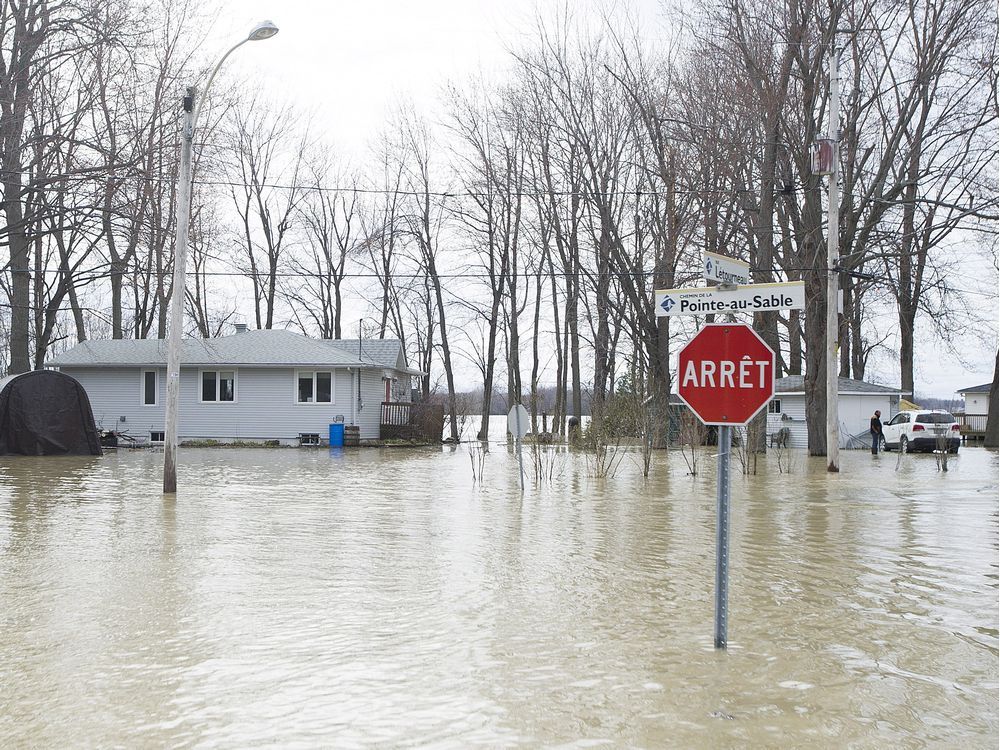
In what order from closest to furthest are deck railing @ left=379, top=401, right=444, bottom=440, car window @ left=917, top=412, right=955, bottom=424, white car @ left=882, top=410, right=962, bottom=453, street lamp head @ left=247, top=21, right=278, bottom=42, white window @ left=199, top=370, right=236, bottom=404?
street lamp head @ left=247, top=21, right=278, bottom=42 < car window @ left=917, top=412, right=955, bottom=424 < white car @ left=882, top=410, right=962, bottom=453 < white window @ left=199, top=370, right=236, bottom=404 < deck railing @ left=379, top=401, right=444, bottom=440

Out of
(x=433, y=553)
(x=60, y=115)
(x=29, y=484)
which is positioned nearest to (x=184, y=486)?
(x=29, y=484)

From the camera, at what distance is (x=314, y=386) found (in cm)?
4119

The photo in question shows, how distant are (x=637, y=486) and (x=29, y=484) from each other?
12.6 m

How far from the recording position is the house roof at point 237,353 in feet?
134

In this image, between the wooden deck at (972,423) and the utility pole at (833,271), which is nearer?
the utility pole at (833,271)

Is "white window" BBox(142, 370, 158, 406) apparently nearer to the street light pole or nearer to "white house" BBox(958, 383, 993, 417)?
the street light pole

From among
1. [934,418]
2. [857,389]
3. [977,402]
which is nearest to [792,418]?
[857,389]

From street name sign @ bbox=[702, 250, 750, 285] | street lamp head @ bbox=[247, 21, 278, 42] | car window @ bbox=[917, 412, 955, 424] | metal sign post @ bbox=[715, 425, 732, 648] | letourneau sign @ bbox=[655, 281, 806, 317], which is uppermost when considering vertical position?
street lamp head @ bbox=[247, 21, 278, 42]

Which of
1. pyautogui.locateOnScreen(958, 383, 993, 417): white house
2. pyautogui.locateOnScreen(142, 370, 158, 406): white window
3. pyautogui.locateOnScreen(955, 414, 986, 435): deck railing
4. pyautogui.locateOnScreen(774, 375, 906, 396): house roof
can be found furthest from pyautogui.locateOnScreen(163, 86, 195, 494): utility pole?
pyautogui.locateOnScreen(958, 383, 993, 417): white house

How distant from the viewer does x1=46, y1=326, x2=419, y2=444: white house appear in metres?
40.9

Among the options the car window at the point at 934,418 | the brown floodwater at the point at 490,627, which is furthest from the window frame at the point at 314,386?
the brown floodwater at the point at 490,627

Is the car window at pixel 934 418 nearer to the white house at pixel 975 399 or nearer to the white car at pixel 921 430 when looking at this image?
the white car at pixel 921 430

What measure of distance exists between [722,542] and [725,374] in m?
1.14

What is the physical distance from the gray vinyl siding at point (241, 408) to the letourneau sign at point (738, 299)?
33.7m
